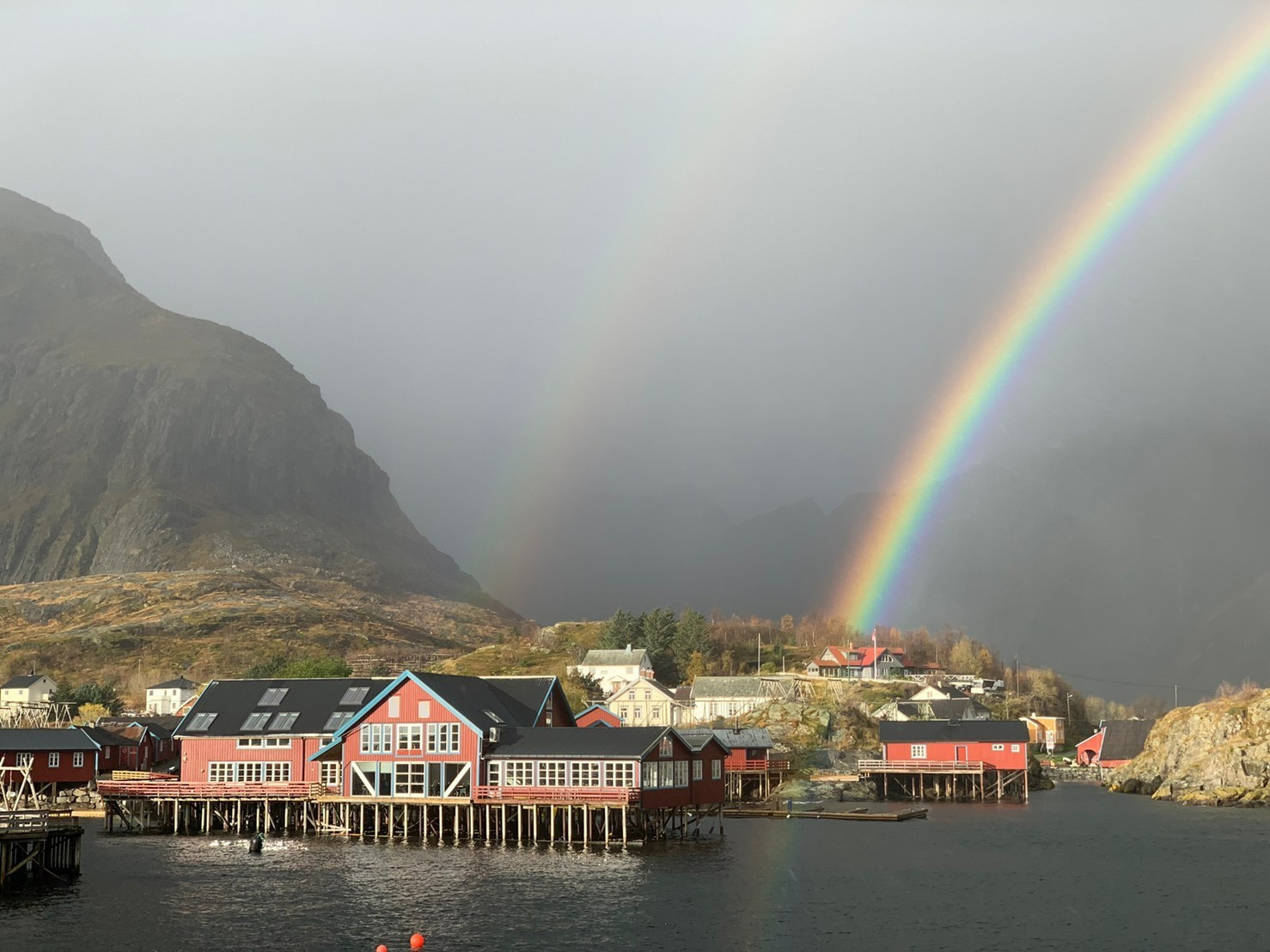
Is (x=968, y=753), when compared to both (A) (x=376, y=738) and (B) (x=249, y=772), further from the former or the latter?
(B) (x=249, y=772)

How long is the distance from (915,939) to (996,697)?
14971 cm

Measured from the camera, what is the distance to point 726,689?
15875 centimetres

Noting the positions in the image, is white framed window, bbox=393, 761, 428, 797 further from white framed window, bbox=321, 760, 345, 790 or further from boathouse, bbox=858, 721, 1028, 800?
boathouse, bbox=858, 721, 1028, 800

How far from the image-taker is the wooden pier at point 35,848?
61844 millimetres

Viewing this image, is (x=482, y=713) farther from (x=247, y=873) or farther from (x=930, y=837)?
(x=930, y=837)

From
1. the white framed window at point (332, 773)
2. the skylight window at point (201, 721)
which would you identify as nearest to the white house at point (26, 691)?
the skylight window at point (201, 721)

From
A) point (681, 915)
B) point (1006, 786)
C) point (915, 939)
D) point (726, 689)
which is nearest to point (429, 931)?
point (681, 915)

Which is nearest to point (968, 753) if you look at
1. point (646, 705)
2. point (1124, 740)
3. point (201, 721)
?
point (646, 705)

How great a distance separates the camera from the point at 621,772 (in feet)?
257

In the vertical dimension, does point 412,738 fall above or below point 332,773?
above

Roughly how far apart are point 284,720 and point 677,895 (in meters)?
41.3

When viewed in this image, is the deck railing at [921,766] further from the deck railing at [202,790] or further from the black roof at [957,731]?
the deck railing at [202,790]

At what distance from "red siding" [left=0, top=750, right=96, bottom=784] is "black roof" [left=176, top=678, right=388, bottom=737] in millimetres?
17317

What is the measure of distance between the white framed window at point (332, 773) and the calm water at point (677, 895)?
5407 millimetres
